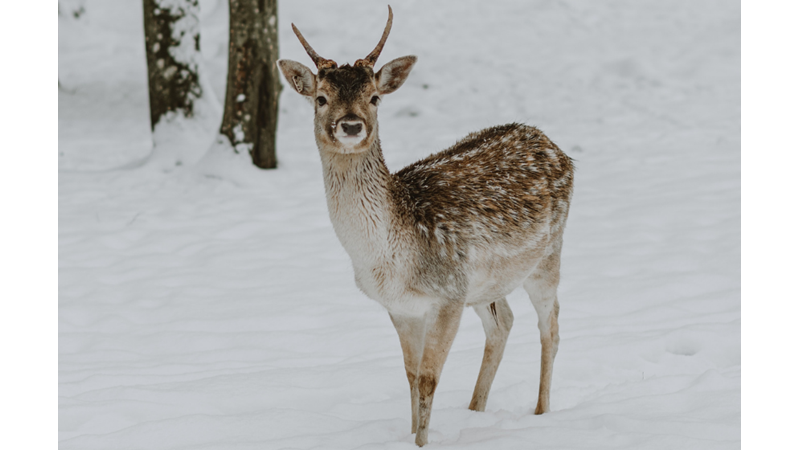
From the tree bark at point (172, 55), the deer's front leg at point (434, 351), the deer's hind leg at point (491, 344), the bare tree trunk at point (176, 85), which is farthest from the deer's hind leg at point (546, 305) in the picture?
the tree bark at point (172, 55)

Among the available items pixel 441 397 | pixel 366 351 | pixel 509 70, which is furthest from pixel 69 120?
pixel 441 397

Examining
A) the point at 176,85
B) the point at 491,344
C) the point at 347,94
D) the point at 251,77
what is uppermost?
the point at 347,94

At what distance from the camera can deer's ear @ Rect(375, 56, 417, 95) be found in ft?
14.0

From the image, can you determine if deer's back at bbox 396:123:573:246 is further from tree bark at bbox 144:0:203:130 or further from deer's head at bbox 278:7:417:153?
tree bark at bbox 144:0:203:130

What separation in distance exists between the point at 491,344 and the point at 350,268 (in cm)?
274

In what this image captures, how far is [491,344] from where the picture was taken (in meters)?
5.17

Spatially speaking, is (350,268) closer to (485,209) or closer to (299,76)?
(485,209)

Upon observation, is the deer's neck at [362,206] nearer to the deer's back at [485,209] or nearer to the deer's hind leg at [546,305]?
the deer's back at [485,209]

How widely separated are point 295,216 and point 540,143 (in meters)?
4.26

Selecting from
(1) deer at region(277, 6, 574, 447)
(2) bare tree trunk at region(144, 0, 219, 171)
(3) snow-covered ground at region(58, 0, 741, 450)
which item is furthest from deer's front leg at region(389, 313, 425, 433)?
(2) bare tree trunk at region(144, 0, 219, 171)

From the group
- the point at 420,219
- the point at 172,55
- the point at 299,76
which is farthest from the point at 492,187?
the point at 172,55

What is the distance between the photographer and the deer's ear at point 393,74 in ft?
14.0

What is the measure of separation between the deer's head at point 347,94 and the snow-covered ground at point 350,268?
5.39 ft

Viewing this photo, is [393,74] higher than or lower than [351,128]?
higher
